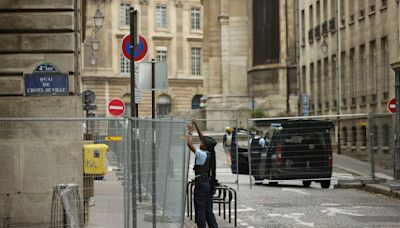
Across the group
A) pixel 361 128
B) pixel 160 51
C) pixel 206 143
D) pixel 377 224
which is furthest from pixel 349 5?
pixel 160 51

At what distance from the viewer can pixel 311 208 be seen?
22.5 m

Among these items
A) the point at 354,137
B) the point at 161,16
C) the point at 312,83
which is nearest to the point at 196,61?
the point at 161,16

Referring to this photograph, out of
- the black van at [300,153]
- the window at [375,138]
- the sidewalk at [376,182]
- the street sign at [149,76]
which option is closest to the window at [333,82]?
the sidewalk at [376,182]

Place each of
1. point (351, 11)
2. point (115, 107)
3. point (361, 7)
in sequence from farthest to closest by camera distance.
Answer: point (351, 11) → point (361, 7) → point (115, 107)

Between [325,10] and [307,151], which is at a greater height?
[325,10]

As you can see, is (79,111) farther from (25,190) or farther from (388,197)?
(388,197)

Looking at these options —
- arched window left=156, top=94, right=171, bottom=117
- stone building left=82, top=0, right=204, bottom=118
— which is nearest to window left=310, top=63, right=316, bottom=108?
stone building left=82, top=0, right=204, bottom=118

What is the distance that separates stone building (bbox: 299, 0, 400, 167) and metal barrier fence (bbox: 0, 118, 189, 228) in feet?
52.3

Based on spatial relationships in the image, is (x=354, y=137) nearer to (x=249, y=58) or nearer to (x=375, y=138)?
(x=375, y=138)

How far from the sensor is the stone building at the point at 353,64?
1281 inches

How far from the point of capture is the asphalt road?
63.3ft

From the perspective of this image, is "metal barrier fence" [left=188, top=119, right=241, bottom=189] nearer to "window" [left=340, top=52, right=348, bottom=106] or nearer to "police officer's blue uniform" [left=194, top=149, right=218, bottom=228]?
"window" [left=340, top=52, right=348, bottom=106]

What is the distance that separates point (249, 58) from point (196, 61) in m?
43.6

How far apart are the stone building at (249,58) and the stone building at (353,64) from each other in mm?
8389
